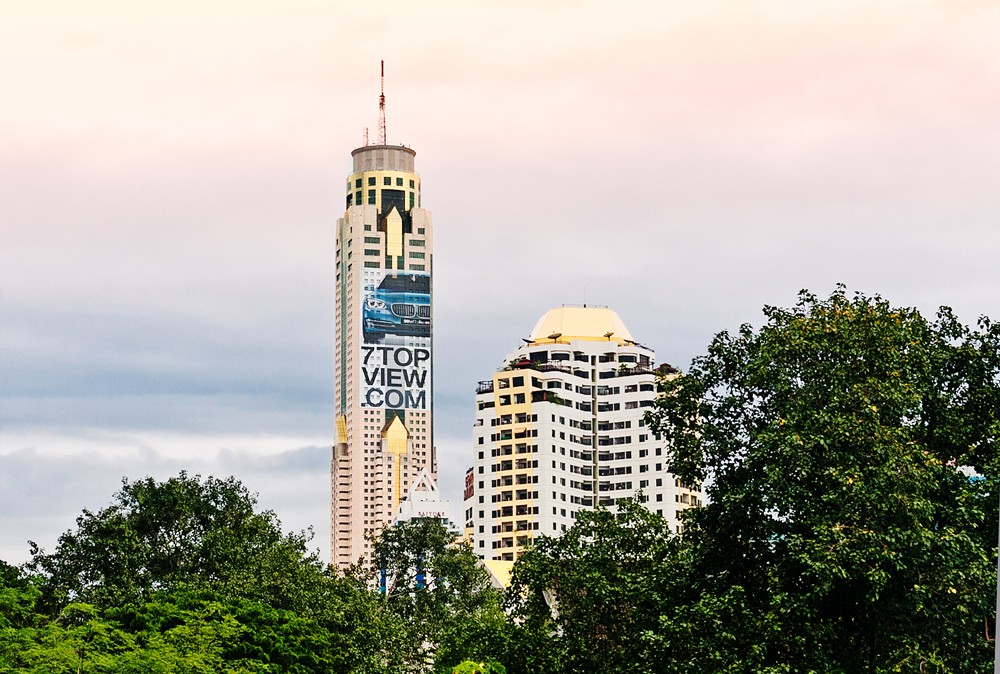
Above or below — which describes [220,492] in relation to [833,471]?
above

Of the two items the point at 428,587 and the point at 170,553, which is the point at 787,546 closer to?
the point at 170,553

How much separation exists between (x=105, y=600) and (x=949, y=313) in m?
28.0

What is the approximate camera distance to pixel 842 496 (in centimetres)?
2784

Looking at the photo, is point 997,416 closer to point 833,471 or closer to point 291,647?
point 833,471

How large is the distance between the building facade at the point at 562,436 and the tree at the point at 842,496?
453 feet

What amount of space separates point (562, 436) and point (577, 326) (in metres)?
13.5

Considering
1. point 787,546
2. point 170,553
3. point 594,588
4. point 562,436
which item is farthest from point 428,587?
point 562,436

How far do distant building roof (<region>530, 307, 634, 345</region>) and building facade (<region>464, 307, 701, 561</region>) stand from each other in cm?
11

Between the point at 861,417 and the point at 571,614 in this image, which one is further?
the point at 571,614

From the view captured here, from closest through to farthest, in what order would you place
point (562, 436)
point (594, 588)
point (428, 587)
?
1. point (594, 588)
2. point (428, 587)
3. point (562, 436)

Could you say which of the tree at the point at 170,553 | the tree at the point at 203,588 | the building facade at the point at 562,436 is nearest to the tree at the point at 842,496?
the tree at the point at 203,588

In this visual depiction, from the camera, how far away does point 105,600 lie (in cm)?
4872

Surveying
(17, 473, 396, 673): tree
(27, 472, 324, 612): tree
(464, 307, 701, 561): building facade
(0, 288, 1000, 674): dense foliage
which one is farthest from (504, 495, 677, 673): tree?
(464, 307, 701, 561): building facade

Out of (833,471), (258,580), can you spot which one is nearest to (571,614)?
(833,471)
